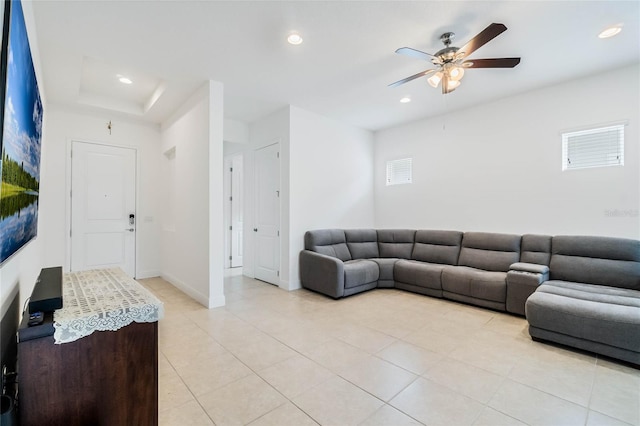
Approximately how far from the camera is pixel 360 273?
4141 millimetres

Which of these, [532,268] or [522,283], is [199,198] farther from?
[532,268]

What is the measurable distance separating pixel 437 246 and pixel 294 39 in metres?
3.62

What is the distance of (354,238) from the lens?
5.04 m

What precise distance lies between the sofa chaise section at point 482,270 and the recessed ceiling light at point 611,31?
234cm

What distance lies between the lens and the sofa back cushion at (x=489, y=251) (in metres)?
3.84

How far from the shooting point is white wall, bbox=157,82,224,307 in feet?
11.8

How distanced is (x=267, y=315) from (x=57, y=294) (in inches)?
87.1

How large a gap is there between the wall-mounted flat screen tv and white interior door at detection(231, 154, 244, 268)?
169 inches

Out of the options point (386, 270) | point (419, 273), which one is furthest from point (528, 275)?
point (386, 270)

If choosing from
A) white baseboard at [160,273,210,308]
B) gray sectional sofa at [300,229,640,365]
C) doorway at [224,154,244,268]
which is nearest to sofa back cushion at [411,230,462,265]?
gray sectional sofa at [300,229,640,365]

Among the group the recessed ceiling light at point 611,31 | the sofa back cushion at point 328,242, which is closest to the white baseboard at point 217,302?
the sofa back cushion at point 328,242

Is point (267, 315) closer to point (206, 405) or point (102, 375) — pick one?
point (206, 405)

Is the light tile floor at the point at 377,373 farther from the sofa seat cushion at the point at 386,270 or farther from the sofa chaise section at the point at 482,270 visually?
the sofa seat cushion at the point at 386,270

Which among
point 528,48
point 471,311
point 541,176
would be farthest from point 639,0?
point 471,311
